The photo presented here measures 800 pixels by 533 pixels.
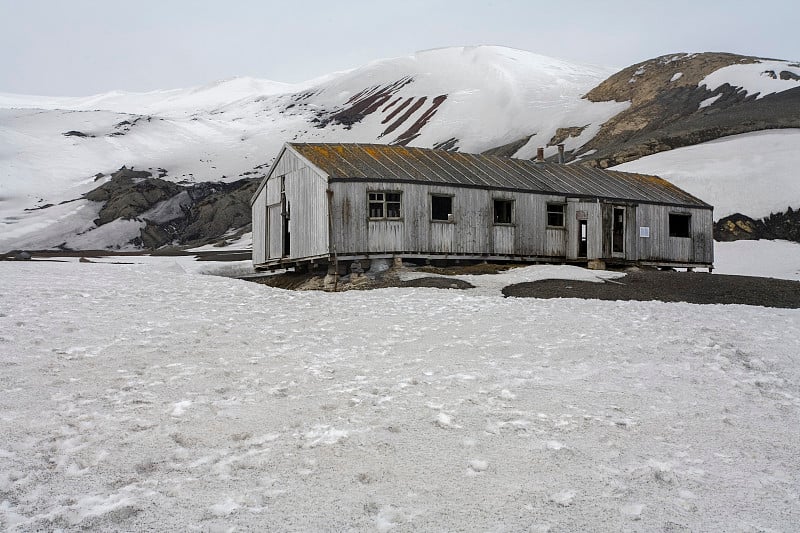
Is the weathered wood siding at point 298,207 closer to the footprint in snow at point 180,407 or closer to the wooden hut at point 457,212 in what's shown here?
the wooden hut at point 457,212

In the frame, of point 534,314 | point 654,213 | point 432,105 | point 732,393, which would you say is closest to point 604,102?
point 432,105

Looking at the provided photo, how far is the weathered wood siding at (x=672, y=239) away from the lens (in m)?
31.8

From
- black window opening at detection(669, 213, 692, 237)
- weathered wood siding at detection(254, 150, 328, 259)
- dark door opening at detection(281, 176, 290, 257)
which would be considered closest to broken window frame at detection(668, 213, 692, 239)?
black window opening at detection(669, 213, 692, 237)

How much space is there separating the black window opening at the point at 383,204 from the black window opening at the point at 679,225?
52.0ft

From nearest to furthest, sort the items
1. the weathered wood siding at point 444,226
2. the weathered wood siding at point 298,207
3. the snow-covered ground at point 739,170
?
the weathered wood siding at point 444,226
the weathered wood siding at point 298,207
the snow-covered ground at point 739,170

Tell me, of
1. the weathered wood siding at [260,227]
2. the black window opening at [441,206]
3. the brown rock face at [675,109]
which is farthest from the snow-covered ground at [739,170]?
the weathered wood siding at [260,227]

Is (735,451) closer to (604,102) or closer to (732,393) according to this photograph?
(732,393)

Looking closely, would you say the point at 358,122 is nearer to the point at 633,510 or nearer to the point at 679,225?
the point at 679,225

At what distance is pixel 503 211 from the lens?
29.3 m

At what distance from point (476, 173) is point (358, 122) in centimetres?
9371

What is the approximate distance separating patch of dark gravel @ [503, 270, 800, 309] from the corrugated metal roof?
723 centimetres

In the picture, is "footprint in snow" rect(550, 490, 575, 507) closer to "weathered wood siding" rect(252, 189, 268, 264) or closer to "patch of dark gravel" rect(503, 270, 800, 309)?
"patch of dark gravel" rect(503, 270, 800, 309)

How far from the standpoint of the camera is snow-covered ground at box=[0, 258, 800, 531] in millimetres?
5285

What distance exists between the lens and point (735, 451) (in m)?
6.88
